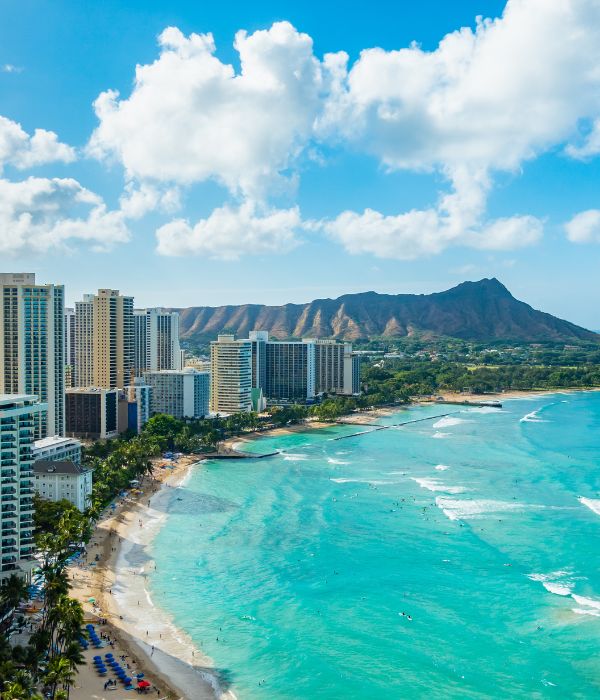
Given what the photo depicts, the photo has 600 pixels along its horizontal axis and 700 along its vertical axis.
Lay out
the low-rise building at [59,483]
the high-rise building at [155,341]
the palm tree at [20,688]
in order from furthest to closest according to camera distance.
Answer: the high-rise building at [155,341] < the low-rise building at [59,483] < the palm tree at [20,688]

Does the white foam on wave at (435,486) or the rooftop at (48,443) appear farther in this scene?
the white foam on wave at (435,486)

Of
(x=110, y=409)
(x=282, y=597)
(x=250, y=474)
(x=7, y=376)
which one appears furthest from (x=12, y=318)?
(x=282, y=597)

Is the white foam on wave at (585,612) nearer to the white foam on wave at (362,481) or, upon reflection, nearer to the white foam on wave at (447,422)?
the white foam on wave at (362,481)

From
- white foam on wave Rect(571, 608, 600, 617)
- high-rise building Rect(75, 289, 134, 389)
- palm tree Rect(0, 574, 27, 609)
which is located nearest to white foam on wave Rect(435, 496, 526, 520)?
white foam on wave Rect(571, 608, 600, 617)

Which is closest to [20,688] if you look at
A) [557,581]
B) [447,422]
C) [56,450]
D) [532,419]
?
[557,581]

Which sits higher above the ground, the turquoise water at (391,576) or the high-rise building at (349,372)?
the high-rise building at (349,372)

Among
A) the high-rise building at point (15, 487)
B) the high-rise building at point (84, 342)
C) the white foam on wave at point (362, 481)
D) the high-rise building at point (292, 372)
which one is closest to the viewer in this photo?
the high-rise building at point (15, 487)

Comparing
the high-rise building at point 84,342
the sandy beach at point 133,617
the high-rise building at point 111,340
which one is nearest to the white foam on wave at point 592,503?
the sandy beach at point 133,617
